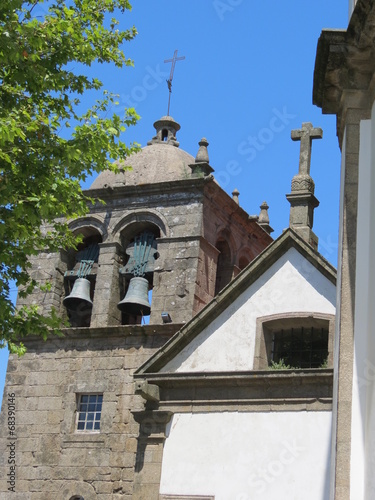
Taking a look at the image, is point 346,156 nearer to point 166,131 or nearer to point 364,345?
point 364,345

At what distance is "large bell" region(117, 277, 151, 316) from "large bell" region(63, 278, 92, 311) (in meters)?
0.90

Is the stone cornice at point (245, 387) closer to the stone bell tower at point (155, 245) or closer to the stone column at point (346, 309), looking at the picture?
the stone bell tower at point (155, 245)

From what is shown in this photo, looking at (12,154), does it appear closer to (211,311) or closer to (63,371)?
(211,311)

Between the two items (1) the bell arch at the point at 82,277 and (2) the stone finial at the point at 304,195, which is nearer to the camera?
(2) the stone finial at the point at 304,195

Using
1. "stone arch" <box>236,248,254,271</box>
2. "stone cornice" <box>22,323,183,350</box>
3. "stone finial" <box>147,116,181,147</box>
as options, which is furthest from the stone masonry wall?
"stone finial" <box>147,116,181,147</box>

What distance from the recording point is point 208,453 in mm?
15781

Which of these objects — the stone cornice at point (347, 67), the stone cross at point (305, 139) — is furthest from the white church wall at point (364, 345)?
the stone cross at point (305, 139)

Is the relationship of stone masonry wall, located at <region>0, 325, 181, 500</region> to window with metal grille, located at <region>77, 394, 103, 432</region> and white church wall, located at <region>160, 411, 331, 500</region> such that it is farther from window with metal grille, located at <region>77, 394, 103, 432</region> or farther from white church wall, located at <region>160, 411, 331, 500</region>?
white church wall, located at <region>160, 411, 331, 500</region>

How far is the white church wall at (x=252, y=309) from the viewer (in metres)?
16.3

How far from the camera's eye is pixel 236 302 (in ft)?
55.5

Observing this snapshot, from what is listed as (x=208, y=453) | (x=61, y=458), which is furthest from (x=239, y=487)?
(x=61, y=458)

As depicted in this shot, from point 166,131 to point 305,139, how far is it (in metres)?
6.25

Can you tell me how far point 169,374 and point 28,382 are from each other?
17.6 feet

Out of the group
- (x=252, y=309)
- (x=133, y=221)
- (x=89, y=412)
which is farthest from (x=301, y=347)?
(x=133, y=221)
